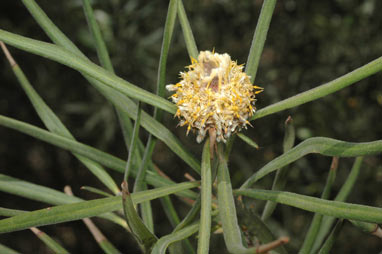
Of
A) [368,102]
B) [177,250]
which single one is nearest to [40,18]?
[177,250]

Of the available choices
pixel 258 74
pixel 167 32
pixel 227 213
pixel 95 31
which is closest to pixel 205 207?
pixel 227 213

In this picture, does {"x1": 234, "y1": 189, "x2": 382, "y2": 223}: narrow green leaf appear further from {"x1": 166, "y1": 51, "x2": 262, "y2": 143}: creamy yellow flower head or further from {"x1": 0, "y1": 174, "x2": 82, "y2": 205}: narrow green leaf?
{"x1": 0, "y1": 174, "x2": 82, "y2": 205}: narrow green leaf

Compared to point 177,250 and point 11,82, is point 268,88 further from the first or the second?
point 177,250

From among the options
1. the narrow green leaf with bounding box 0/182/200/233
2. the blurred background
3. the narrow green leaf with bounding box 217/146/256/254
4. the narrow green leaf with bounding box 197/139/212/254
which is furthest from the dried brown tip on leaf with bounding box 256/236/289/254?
the blurred background

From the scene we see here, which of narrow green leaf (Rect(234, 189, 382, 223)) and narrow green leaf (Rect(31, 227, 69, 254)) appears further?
narrow green leaf (Rect(31, 227, 69, 254))

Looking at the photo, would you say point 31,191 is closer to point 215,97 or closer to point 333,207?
point 215,97

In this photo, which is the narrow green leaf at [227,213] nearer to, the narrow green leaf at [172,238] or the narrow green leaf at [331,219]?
the narrow green leaf at [172,238]

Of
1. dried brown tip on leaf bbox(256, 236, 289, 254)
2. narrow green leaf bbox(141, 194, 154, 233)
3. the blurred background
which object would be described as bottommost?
dried brown tip on leaf bbox(256, 236, 289, 254)
